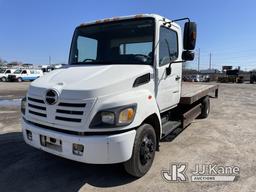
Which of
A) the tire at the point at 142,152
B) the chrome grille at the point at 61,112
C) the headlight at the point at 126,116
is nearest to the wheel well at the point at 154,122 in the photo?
the tire at the point at 142,152

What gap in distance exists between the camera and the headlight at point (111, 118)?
325 centimetres

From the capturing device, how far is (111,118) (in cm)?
→ 326

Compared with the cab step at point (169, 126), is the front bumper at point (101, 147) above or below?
above

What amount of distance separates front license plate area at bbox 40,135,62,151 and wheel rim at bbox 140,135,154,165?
1197 mm

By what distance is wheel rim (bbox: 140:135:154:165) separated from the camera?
379 centimetres

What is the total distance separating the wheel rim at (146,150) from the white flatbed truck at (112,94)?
2 centimetres

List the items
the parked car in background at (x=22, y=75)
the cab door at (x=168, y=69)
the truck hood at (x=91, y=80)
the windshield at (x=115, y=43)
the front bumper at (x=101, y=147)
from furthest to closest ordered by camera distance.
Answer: the parked car in background at (x=22, y=75), the cab door at (x=168, y=69), the windshield at (x=115, y=43), the truck hood at (x=91, y=80), the front bumper at (x=101, y=147)

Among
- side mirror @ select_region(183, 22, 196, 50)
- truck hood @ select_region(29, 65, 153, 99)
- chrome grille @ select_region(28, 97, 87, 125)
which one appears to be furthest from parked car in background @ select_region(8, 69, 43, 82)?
side mirror @ select_region(183, 22, 196, 50)

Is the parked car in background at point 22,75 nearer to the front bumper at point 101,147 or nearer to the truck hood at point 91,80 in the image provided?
the truck hood at point 91,80

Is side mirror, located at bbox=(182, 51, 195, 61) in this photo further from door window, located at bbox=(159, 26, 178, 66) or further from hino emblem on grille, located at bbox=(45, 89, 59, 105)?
hino emblem on grille, located at bbox=(45, 89, 59, 105)

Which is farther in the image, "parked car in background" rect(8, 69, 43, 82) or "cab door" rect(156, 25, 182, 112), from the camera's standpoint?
"parked car in background" rect(8, 69, 43, 82)

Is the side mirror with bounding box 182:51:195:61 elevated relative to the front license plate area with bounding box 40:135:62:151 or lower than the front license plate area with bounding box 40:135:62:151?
elevated

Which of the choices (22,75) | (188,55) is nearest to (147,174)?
(188,55)

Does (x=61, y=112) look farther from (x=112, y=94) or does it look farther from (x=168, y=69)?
(x=168, y=69)
